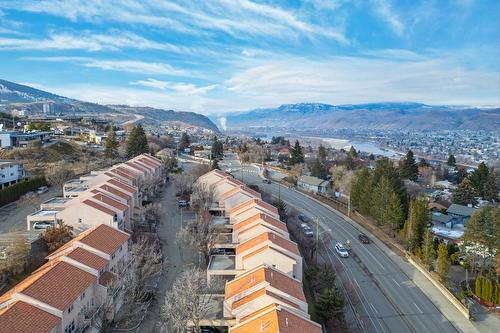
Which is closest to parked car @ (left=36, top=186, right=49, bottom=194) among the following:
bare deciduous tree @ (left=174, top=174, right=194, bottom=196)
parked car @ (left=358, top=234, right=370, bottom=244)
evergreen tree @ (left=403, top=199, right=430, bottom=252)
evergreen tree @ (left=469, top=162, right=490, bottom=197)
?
bare deciduous tree @ (left=174, top=174, right=194, bottom=196)

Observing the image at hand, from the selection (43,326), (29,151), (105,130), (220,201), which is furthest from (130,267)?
(105,130)

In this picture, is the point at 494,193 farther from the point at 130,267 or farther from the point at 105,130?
the point at 105,130

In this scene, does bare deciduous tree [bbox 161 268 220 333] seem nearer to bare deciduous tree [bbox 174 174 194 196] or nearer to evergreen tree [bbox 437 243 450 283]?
evergreen tree [bbox 437 243 450 283]

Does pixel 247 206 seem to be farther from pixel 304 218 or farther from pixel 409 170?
pixel 409 170

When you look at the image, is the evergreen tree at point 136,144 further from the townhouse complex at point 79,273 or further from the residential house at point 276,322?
the residential house at point 276,322

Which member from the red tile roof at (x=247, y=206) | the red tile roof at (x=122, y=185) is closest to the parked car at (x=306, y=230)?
the red tile roof at (x=247, y=206)

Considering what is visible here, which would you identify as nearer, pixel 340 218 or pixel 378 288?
pixel 378 288
